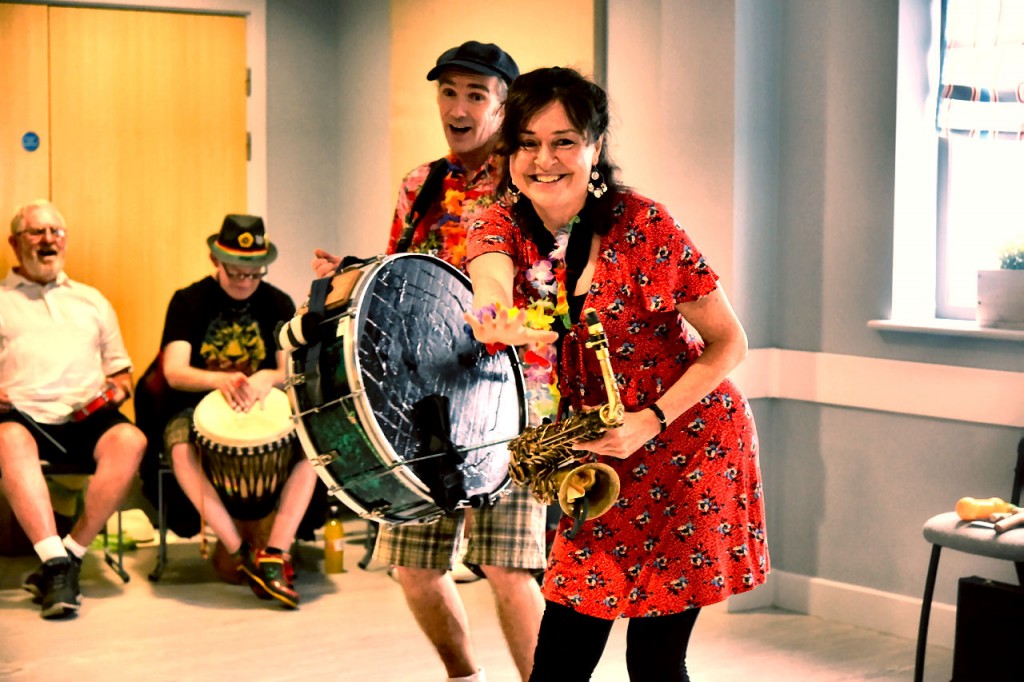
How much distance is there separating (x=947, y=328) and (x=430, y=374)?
205 centimetres

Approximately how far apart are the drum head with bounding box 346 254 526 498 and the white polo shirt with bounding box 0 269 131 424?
2.69m

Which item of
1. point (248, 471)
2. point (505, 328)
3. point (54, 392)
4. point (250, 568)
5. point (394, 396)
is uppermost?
point (505, 328)

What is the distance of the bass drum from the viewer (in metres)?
2.61

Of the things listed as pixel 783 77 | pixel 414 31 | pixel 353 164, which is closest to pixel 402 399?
pixel 783 77

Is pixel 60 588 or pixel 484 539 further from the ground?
pixel 484 539

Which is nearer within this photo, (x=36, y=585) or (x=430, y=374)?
(x=430, y=374)

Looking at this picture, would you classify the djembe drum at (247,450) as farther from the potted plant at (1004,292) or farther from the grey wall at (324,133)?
the potted plant at (1004,292)

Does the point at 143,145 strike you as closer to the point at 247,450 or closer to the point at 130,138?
the point at 130,138

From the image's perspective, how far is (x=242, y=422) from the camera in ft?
16.1

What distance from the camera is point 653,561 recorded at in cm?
234

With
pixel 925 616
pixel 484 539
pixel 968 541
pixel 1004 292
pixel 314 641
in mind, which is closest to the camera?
pixel 484 539

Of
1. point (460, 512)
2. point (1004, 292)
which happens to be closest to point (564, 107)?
point (460, 512)

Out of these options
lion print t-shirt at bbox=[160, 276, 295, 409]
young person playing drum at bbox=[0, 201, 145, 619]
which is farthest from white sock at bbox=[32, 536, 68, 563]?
lion print t-shirt at bbox=[160, 276, 295, 409]

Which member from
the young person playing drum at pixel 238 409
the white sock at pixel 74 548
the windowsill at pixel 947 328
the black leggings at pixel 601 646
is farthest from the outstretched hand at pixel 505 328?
the white sock at pixel 74 548
